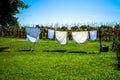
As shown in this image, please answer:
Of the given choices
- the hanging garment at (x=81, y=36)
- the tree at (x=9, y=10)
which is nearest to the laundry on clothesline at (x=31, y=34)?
the hanging garment at (x=81, y=36)

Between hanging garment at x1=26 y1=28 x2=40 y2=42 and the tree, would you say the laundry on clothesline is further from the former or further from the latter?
the tree

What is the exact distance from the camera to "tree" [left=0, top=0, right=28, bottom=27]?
29.1 meters

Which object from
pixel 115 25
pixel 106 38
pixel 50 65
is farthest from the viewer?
pixel 115 25

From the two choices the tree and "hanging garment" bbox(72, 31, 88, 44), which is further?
the tree

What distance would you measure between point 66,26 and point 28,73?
1615 inches

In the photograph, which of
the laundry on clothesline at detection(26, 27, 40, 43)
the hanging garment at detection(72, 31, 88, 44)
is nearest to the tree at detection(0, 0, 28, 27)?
the laundry on clothesline at detection(26, 27, 40, 43)

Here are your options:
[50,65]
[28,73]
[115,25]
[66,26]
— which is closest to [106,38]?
[115,25]

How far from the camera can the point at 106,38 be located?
42.0m

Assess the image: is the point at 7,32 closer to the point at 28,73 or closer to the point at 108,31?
the point at 108,31

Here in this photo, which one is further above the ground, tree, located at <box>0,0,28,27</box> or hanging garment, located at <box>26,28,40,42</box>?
tree, located at <box>0,0,28,27</box>

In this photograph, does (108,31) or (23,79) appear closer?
(23,79)

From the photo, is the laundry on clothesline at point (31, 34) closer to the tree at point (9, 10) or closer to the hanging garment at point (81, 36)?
the hanging garment at point (81, 36)

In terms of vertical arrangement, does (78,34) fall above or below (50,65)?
Result: above

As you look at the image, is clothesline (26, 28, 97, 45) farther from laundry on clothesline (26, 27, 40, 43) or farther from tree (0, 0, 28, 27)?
tree (0, 0, 28, 27)
